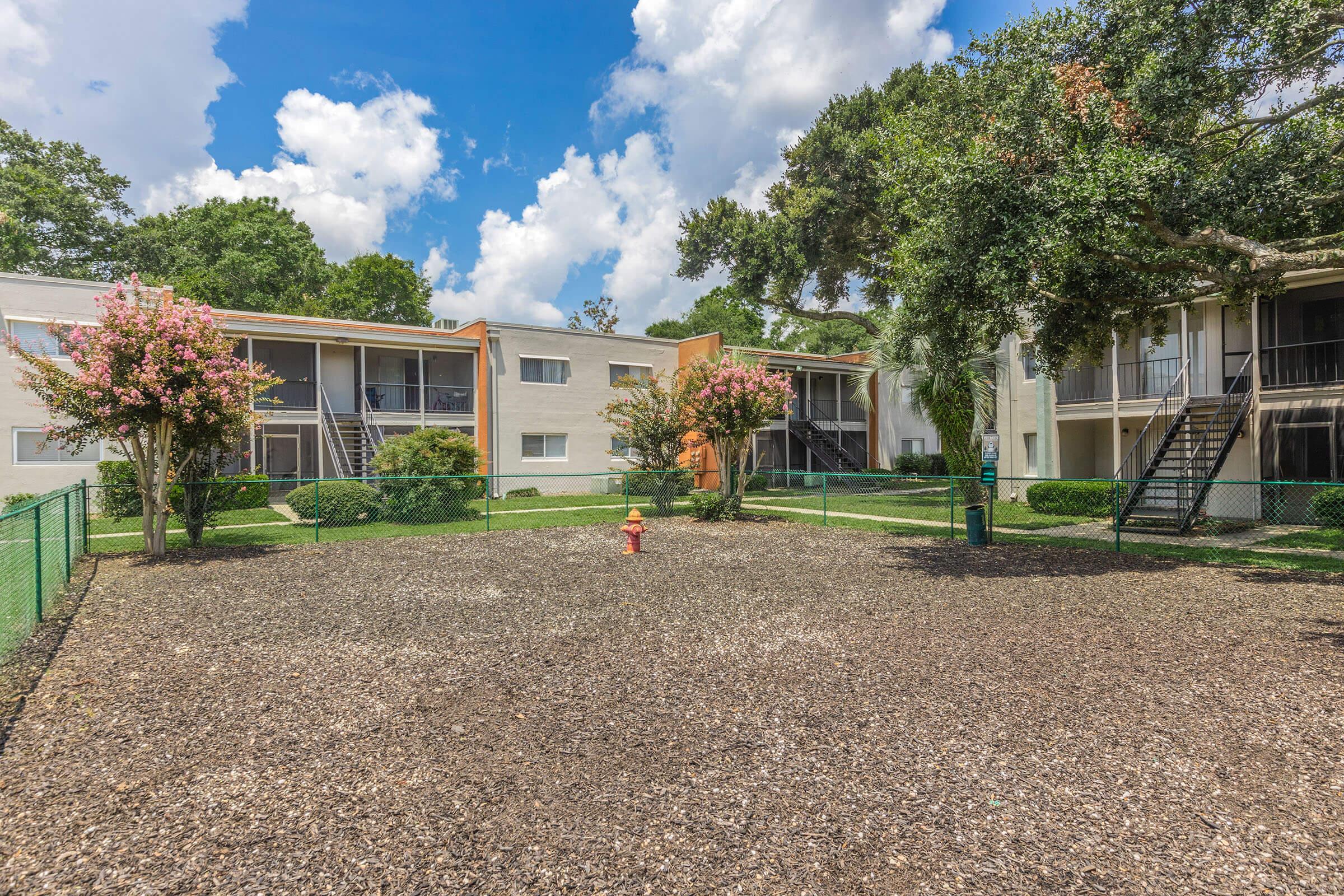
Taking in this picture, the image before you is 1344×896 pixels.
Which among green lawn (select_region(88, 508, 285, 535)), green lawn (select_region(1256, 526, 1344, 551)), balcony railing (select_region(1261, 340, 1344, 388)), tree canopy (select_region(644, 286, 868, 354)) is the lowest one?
green lawn (select_region(1256, 526, 1344, 551))

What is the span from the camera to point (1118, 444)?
18016mm

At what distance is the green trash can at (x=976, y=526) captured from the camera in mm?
12961

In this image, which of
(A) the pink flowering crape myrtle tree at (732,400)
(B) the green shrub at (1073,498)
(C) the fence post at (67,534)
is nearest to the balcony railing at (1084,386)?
(B) the green shrub at (1073,498)

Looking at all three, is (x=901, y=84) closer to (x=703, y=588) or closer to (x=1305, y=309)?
(x=1305, y=309)

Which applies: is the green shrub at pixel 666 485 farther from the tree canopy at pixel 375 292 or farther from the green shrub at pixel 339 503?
the tree canopy at pixel 375 292

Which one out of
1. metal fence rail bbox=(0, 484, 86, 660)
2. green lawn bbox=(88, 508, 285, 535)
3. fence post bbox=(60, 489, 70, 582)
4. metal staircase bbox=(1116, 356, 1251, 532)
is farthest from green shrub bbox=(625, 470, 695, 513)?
metal fence rail bbox=(0, 484, 86, 660)

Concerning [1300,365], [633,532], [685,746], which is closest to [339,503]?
[633,532]

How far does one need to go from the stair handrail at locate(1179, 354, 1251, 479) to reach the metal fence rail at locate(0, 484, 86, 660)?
765 inches

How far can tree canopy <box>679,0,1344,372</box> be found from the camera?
922cm

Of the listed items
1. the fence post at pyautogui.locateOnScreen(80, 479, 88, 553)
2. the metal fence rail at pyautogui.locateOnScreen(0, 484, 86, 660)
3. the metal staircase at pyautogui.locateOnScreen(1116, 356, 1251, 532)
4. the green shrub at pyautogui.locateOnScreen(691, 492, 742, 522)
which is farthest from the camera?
the green shrub at pyautogui.locateOnScreen(691, 492, 742, 522)

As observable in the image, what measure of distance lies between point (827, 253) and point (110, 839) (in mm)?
26449

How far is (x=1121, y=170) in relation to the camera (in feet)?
28.7

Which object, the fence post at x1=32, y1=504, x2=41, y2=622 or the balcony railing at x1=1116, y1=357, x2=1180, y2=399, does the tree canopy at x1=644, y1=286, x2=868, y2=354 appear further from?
the fence post at x1=32, y1=504, x2=41, y2=622

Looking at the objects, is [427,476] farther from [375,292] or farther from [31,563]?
[375,292]
